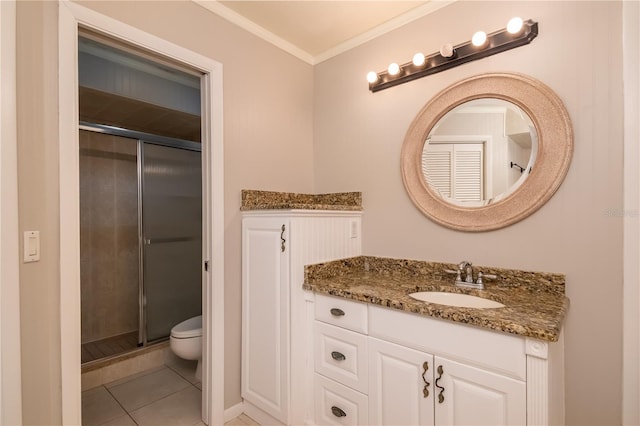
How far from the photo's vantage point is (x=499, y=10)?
1.55 metres

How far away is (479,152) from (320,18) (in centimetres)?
124

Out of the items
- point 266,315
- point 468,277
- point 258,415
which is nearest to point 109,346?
point 258,415

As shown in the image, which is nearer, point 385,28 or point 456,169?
point 456,169

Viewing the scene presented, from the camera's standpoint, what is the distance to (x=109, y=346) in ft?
8.50

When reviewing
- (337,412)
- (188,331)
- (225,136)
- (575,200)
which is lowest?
(337,412)

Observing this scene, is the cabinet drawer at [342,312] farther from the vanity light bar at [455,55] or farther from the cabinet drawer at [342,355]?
the vanity light bar at [455,55]

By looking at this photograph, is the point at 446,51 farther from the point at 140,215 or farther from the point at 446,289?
the point at 140,215

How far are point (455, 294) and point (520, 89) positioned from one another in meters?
1.03

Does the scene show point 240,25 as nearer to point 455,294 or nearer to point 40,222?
point 40,222

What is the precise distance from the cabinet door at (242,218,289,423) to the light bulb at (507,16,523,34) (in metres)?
1.41

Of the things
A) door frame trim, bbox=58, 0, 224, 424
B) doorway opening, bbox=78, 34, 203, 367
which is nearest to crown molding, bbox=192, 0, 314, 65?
door frame trim, bbox=58, 0, 224, 424

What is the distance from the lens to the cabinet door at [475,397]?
40.3 inches

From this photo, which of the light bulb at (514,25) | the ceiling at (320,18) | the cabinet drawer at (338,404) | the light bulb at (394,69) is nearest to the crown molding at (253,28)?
the ceiling at (320,18)

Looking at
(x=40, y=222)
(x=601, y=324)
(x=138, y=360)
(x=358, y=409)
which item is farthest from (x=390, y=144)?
(x=138, y=360)
